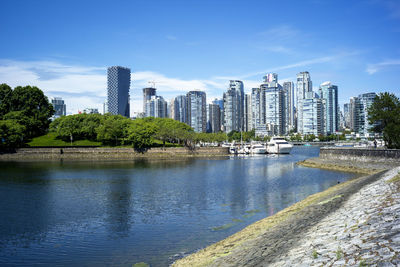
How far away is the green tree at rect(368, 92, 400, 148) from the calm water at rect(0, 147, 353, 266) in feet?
90.1

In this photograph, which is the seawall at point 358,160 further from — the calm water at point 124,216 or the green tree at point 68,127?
the green tree at point 68,127

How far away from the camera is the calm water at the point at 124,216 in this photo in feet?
68.9

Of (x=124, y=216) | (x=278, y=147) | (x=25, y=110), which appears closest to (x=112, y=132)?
(x=25, y=110)

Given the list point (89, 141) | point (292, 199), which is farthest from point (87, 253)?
point (89, 141)

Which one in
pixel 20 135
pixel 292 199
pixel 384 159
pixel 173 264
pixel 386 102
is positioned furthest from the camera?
pixel 20 135

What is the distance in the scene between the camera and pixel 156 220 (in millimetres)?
28719

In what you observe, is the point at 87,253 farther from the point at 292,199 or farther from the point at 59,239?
the point at 292,199

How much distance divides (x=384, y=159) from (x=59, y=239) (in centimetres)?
5567

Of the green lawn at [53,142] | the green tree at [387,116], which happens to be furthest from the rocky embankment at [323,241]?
the green lawn at [53,142]

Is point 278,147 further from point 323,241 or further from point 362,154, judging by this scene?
point 323,241

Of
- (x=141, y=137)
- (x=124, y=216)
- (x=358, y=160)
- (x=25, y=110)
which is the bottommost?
(x=124, y=216)

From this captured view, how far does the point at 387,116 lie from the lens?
235ft

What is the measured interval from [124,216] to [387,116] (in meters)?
64.1

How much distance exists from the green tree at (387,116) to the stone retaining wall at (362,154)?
5858 mm
